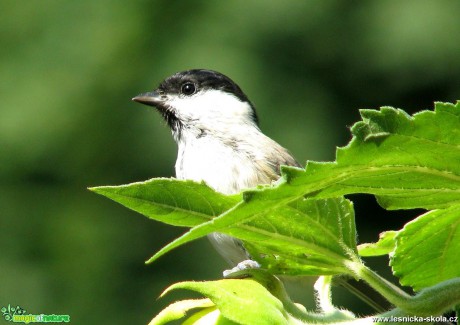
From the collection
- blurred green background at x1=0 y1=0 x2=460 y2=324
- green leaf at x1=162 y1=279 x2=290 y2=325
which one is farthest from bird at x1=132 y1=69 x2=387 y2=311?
blurred green background at x1=0 y1=0 x2=460 y2=324

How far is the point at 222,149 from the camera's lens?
3582 millimetres

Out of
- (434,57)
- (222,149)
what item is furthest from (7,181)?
(222,149)

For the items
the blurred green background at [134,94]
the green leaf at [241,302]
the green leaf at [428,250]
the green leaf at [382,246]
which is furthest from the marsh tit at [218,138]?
the blurred green background at [134,94]

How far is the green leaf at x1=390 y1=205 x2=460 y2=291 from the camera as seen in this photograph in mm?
1149

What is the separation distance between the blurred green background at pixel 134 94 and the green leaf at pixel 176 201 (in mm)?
7451

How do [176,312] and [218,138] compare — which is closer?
[176,312]

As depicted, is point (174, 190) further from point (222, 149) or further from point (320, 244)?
point (222, 149)

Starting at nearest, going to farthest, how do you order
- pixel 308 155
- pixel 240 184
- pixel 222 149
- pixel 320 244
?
1. pixel 320 244
2. pixel 240 184
3. pixel 222 149
4. pixel 308 155

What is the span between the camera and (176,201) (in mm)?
998

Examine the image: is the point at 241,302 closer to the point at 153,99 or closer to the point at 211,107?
the point at 211,107

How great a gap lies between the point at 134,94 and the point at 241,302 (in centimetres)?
863

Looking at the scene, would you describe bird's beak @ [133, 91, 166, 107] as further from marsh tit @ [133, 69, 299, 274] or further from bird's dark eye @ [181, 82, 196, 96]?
bird's dark eye @ [181, 82, 196, 96]

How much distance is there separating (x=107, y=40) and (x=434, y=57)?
12.5 feet

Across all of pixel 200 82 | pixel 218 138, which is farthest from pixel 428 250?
pixel 200 82
